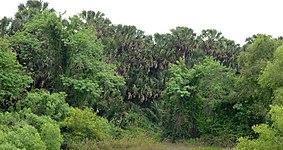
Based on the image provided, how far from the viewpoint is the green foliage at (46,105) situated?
64.6 ft

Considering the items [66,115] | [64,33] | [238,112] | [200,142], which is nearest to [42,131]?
[66,115]

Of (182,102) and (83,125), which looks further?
(182,102)

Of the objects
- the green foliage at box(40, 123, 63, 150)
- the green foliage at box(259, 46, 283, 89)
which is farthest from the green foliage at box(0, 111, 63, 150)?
the green foliage at box(259, 46, 283, 89)

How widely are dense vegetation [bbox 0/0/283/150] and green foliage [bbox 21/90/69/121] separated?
5 cm

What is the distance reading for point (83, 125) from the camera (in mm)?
21953

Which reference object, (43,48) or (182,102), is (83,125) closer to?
(43,48)

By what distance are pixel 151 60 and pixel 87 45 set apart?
12.8 meters

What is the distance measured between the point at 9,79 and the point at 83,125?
448cm

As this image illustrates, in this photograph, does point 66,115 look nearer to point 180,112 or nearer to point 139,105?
point 180,112

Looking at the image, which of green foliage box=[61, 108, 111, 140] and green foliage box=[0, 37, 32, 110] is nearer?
green foliage box=[0, 37, 32, 110]

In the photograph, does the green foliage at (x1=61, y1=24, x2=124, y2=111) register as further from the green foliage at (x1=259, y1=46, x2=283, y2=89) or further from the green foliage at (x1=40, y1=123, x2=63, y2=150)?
the green foliage at (x1=259, y1=46, x2=283, y2=89)

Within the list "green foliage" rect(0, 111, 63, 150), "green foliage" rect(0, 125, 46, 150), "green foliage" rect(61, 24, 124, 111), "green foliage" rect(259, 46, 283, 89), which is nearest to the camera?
"green foliage" rect(0, 125, 46, 150)

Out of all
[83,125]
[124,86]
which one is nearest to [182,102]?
[124,86]

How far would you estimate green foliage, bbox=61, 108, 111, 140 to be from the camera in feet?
70.4
